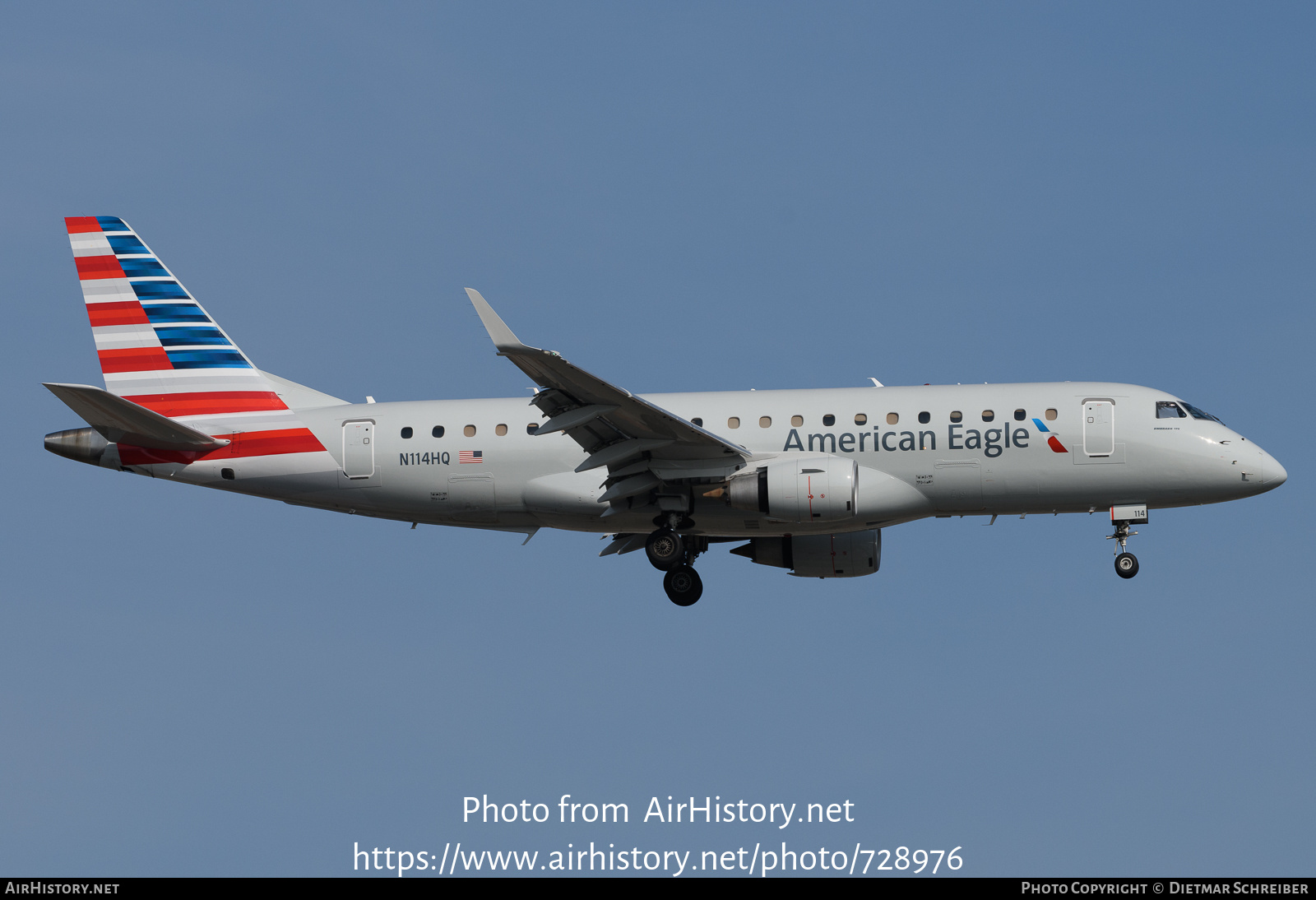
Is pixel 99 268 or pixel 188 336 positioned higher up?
pixel 99 268

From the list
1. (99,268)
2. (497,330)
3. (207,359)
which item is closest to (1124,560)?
(497,330)

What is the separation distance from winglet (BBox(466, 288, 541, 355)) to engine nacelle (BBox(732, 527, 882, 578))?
11025 millimetres

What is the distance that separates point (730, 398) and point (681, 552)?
3710 millimetres

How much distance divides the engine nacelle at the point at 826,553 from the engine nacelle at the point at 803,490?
4150 mm

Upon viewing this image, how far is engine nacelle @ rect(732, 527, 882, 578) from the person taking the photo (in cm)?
3697

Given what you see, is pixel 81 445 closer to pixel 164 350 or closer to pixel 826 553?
pixel 164 350

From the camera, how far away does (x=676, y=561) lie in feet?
113

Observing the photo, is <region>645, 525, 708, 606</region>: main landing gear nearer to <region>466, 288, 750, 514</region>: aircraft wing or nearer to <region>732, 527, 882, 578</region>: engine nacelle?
<region>466, 288, 750, 514</region>: aircraft wing

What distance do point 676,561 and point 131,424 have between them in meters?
12.8

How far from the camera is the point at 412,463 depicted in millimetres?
35312

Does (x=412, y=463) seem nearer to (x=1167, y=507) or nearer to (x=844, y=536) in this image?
(x=844, y=536)

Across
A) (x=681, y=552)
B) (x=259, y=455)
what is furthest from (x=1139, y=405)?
(x=259, y=455)
